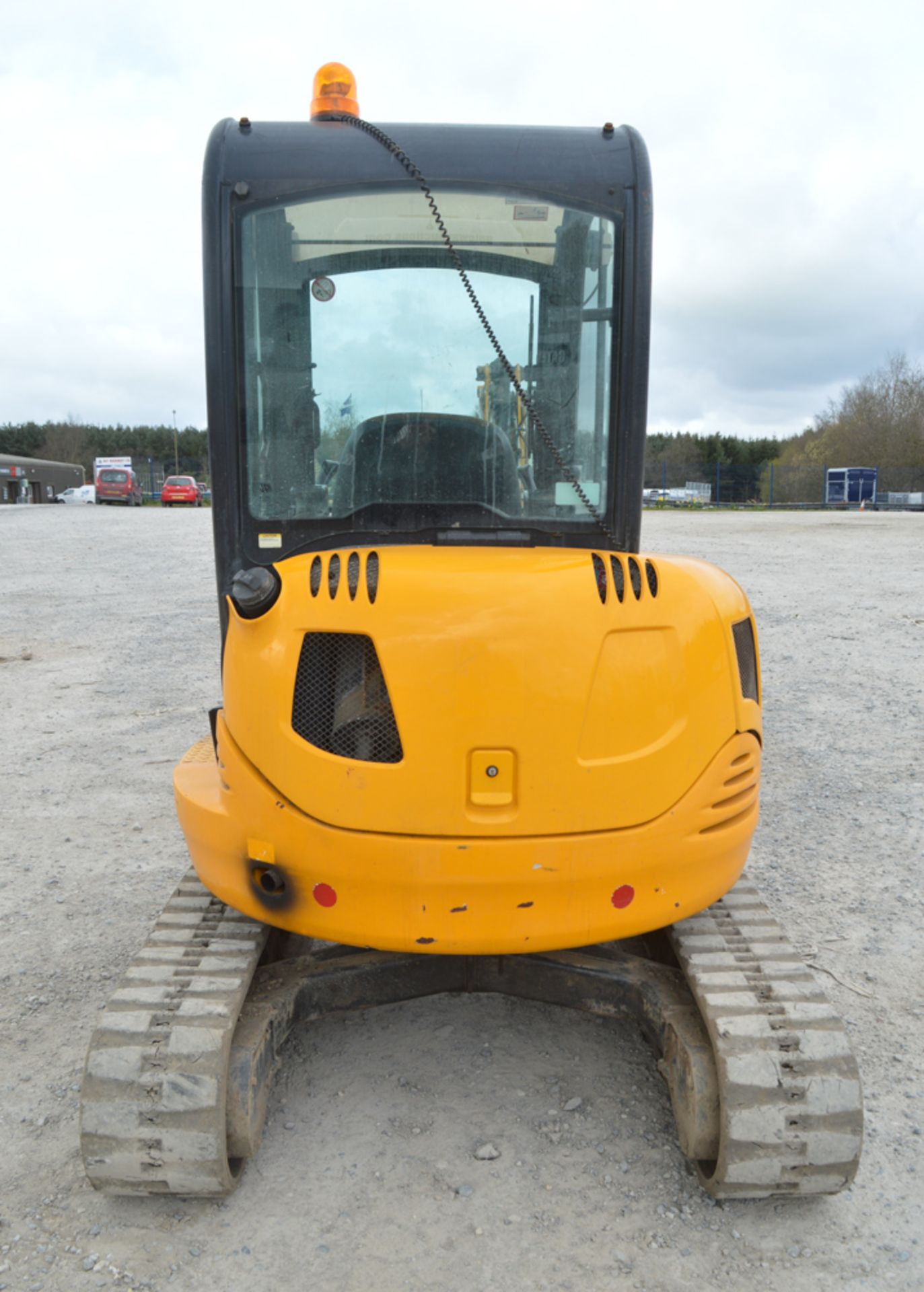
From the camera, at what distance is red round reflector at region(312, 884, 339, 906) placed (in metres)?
2.48

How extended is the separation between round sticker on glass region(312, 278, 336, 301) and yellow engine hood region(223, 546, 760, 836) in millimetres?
1036

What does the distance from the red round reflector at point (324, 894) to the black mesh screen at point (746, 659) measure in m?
1.22

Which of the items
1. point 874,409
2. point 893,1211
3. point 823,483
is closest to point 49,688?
point 893,1211

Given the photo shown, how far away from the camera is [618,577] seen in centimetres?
252

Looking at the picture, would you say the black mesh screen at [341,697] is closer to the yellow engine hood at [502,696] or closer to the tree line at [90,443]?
the yellow engine hood at [502,696]

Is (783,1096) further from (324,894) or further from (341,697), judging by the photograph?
(341,697)

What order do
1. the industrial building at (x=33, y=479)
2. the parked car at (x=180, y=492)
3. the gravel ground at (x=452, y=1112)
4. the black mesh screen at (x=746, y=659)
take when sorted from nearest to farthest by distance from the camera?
the gravel ground at (x=452, y=1112)
the black mesh screen at (x=746, y=659)
the parked car at (x=180, y=492)
the industrial building at (x=33, y=479)

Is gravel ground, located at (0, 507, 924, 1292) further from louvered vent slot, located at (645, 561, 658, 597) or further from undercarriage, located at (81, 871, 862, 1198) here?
louvered vent slot, located at (645, 561, 658, 597)

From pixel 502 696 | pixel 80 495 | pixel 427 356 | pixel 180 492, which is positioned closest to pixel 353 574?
pixel 502 696

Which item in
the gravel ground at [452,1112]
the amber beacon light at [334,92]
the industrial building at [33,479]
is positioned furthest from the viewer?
the industrial building at [33,479]

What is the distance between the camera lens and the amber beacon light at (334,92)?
320cm

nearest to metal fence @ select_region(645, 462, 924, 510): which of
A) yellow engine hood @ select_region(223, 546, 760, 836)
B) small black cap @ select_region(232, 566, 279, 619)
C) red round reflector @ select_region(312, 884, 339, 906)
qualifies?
yellow engine hood @ select_region(223, 546, 760, 836)

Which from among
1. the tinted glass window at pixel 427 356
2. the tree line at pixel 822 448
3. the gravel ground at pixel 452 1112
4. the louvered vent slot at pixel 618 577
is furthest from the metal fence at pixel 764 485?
the louvered vent slot at pixel 618 577

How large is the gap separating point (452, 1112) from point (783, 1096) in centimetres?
97
